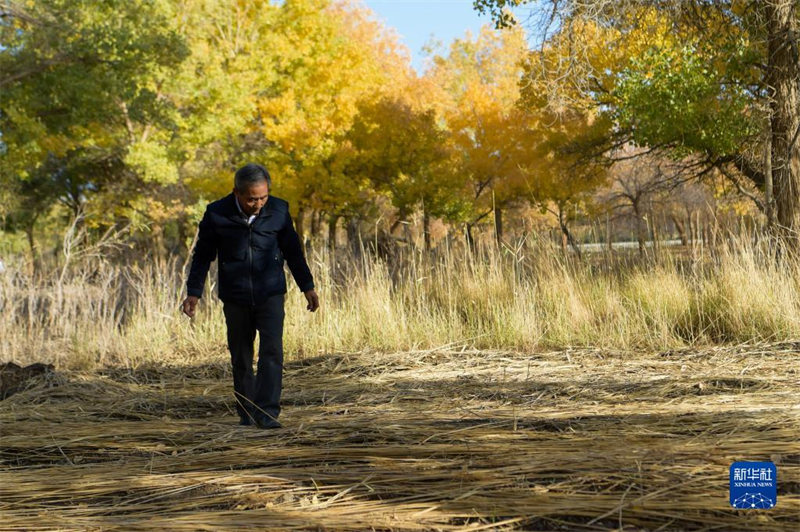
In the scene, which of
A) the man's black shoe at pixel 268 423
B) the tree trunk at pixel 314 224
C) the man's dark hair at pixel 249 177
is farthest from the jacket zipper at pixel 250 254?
the tree trunk at pixel 314 224

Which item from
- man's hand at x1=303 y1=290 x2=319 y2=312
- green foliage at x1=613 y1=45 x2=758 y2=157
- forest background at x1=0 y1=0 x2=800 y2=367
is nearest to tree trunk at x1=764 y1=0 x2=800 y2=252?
forest background at x1=0 y1=0 x2=800 y2=367

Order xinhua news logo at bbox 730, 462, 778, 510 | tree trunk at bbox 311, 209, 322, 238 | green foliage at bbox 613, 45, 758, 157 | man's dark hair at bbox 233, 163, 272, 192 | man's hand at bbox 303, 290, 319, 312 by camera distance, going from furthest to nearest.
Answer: tree trunk at bbox 311, 209, 322, 238 < green foliage at bbox 613, 45, 758, 157 < man's hand at bbox 303, 290, 319, 312 < man's dark hair at bbox 233, 163, 272, 192 < xinhua news logo at bbox 730, 462, 778, 510

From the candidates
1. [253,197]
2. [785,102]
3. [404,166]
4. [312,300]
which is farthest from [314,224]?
[253,197]

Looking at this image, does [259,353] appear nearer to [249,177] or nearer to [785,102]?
[249,177]

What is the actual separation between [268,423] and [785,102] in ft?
28.0

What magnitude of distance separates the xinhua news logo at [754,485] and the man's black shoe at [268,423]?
7.60 ft

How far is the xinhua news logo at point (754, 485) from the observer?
8.48ft

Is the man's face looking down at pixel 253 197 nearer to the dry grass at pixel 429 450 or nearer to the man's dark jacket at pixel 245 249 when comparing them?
the man's dark jacket at pixel 245 249

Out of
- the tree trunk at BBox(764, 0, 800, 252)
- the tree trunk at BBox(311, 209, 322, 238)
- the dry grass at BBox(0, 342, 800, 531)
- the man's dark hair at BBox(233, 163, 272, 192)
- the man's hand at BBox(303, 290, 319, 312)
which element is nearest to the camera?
the dry grass at BBox(0, 342, 800, 531)

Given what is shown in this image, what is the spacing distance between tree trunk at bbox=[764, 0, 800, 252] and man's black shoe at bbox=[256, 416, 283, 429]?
753cm

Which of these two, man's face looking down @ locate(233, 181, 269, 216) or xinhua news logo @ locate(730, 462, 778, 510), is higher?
man's face looking down @ locate(233, 181, 269, 216)

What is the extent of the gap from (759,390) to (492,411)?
1.55 m

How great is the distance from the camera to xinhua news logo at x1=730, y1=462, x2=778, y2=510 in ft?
8.48

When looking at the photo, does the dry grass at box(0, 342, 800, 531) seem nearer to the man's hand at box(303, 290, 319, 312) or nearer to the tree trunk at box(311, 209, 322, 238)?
A: the man's hand at box(303, 290, 319, 312)
